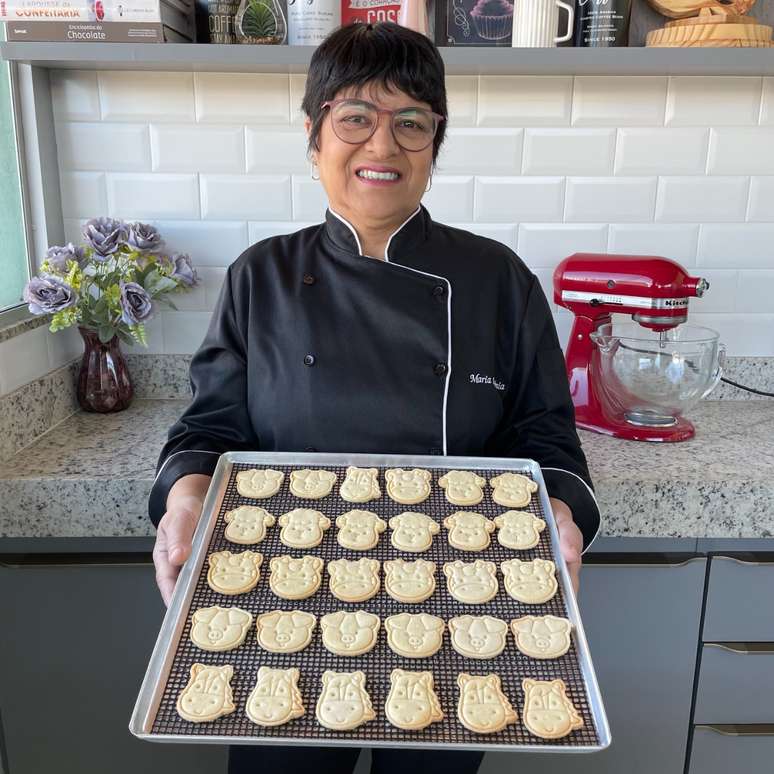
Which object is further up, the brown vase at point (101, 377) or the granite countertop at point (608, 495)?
the brown vase at point (101, 377)

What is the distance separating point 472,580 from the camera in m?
0.95

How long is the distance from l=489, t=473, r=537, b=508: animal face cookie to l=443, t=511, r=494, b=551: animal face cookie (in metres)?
0.05

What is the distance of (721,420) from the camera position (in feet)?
5.67

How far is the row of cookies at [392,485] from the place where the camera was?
3.53ft

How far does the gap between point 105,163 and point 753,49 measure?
144 cm

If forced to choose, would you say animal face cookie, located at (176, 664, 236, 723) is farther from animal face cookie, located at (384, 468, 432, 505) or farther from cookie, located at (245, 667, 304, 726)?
animal face cookie, located at (384, 468, 432, 505)

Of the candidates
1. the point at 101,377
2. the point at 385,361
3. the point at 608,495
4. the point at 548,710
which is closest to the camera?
the point at 548,710

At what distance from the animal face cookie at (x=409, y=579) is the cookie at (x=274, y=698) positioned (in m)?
0.17

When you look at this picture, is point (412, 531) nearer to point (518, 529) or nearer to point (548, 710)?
point (518, 529)

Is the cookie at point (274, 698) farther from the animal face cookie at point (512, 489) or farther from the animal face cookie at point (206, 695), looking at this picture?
the animal face cookie at point (512, 489)

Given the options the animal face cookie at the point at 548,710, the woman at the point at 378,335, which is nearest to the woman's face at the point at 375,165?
the woman at the point at 378,335

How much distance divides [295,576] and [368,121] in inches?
26.0

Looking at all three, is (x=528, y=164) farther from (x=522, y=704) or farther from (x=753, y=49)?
(x=522, y=704)

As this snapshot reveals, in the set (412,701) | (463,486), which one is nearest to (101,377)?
(463,486)
